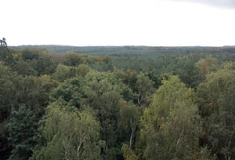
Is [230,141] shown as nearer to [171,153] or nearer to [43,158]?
[171,153]

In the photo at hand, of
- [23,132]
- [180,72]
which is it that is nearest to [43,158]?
[23,132]

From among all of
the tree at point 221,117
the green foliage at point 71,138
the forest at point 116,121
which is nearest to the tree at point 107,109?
the forest at point 116,121

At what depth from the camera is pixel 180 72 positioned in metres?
42.2

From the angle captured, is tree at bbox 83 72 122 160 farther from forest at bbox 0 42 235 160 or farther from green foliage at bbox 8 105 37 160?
green foliage at bbox 8 105 37 160

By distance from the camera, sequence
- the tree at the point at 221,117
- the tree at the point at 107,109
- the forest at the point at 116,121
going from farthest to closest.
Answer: the tree at the point at 107,109, the tree at the point at 221,117, the forest at the point at 116,121

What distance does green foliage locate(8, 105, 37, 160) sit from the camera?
24.7 meters

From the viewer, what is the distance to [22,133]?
82.6ft

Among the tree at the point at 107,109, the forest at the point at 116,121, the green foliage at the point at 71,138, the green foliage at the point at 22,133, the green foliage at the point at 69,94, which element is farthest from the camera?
the green foliage at the point at 69,94

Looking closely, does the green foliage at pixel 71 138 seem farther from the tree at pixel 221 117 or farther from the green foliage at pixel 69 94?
the tree at pixel 221 117

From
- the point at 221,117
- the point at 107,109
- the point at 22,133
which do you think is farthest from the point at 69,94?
the point at 221,117

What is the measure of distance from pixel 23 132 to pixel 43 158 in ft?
22.1

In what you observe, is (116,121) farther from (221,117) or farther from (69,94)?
(221,117)

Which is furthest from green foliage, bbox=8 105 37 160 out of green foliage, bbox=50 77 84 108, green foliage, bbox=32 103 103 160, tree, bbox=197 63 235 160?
tree, bbox=197 63 235 160

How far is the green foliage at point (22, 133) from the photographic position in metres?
24.7
